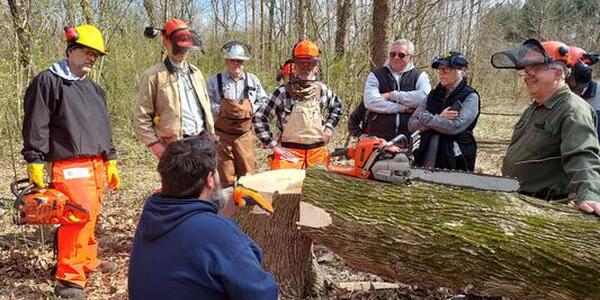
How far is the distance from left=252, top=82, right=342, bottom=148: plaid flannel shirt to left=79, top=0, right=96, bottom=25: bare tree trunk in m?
4.97

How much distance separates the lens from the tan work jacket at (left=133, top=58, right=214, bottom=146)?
3809mm

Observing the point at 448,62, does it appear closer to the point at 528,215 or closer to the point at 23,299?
the point at 528,215

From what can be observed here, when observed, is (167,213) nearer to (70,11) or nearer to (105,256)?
(105,256)

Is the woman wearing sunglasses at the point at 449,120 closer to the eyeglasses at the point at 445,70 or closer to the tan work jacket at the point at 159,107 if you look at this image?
the eyeglasses at the point at 445,70

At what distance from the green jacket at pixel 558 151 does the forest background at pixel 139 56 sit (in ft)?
9.85

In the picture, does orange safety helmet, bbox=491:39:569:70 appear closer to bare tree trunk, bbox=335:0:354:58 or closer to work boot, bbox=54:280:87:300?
work boot, bbox=54:280:87:300

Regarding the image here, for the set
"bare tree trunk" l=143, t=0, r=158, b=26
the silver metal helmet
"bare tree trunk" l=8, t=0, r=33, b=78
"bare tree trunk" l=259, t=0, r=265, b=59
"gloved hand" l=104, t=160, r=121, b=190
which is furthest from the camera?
"bare tree trunk" l=259, t=0, r=265, b=59

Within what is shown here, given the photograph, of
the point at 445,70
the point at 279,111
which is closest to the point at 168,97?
the point at 279,111

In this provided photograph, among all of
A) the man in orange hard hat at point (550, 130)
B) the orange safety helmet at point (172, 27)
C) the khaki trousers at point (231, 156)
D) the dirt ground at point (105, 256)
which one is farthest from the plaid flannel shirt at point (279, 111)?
the man in orange hard hat at point (550, 130)

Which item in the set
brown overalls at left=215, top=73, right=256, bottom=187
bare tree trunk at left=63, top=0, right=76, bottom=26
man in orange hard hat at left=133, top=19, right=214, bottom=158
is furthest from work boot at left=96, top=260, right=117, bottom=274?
bare tree trunk at left=63, top=0, right=76, bottom=26

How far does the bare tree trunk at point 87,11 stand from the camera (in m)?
7.78

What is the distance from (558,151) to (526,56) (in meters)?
0.61

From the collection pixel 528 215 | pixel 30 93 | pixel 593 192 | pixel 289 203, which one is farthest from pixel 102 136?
pixel 593 192

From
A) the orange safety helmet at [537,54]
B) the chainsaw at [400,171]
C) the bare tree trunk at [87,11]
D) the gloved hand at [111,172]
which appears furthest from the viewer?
the bare tree trunk at [87,11]
